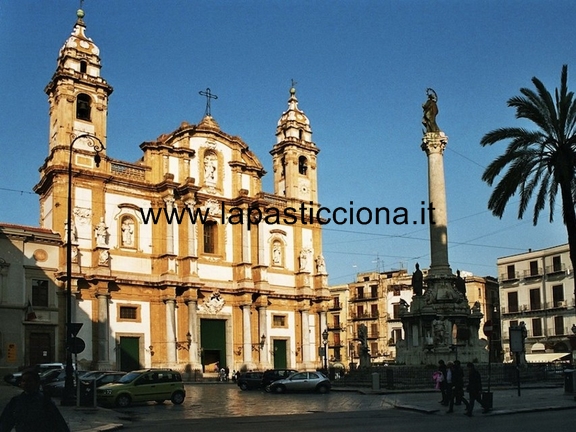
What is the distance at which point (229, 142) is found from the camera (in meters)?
54.7

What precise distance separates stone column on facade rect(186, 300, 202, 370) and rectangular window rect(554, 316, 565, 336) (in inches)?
1181

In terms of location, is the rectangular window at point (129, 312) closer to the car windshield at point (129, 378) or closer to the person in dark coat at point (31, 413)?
the car windshield at point (129, 378)

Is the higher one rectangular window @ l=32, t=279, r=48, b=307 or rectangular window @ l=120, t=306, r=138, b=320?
rectangular window @ l=32, t=279, r=48, b=307

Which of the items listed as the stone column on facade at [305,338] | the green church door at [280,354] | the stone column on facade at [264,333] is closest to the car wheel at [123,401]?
the stone column on facade at [264,333]

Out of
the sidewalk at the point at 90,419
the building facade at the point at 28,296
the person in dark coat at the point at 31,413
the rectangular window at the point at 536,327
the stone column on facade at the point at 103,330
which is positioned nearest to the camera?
the person in dark coat at the point at 31,413

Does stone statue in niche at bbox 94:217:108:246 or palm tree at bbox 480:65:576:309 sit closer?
palm tree at bbox 480:65:576:309

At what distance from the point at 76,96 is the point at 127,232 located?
9.25 m

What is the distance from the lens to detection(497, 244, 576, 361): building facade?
60.4 m

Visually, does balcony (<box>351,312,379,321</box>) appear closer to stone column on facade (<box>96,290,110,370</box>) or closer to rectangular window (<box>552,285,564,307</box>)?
rectangular window (<box>552,285,564,307</box>)

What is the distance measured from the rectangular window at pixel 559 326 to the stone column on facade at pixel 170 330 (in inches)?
1256

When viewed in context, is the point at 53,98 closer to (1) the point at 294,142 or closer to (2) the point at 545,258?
(1) the point at 294,142

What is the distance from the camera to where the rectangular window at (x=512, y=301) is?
65.1m

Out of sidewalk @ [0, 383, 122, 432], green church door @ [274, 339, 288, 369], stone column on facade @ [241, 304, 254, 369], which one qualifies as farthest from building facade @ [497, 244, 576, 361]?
sidewalk @ [0, 383, 122, 432]

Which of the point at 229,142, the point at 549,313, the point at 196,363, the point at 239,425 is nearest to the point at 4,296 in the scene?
the point at 196,363
